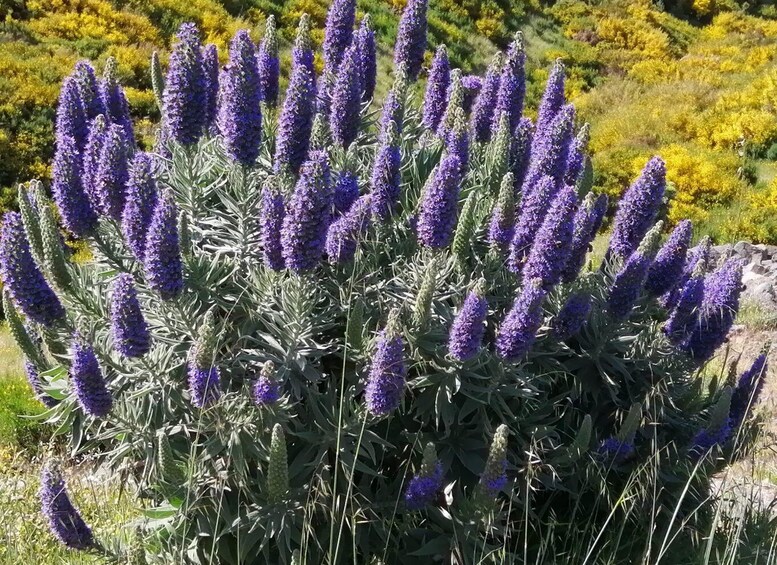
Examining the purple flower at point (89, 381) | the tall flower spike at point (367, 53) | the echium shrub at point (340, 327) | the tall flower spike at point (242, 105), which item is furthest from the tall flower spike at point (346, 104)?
the purple flower at point (89, 381)

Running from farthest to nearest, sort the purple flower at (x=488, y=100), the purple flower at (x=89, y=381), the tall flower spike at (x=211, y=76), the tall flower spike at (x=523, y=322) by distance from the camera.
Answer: the purple flower at (x=488, y=100) < the tall flower spike at (x=211, y=76) < the tall flower spike at (x=523, y=322) < the purple flower at (x=89, y=381)

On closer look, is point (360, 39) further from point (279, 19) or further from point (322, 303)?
point (279, 19)

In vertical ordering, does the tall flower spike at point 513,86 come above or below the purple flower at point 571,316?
above

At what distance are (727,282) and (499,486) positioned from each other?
2456 millimetres

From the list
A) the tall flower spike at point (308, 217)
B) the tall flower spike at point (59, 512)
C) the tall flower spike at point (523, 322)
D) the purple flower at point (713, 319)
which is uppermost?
the tall flower spike at point (308, 217)

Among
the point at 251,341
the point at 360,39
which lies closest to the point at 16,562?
the point at 251,341

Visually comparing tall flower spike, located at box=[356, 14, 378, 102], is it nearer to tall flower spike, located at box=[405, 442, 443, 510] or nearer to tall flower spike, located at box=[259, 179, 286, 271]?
tall flower spike, located at box=[259, 179, 286, 271]

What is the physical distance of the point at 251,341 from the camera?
3998mm

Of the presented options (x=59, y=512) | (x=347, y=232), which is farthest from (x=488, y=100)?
(x=59, y=512)

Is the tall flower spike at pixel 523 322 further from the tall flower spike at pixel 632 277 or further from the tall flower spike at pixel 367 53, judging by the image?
the tall flower spike at pixel 367 53

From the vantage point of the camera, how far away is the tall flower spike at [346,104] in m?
4.45

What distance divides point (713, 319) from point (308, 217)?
2958 mm

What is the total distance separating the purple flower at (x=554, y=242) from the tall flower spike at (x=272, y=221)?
135cm

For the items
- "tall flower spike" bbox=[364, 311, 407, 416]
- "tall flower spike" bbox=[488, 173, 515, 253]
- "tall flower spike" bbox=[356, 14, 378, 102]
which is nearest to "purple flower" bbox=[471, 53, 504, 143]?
"tall flower spike" bbox=[356, 14, 378, 102]
